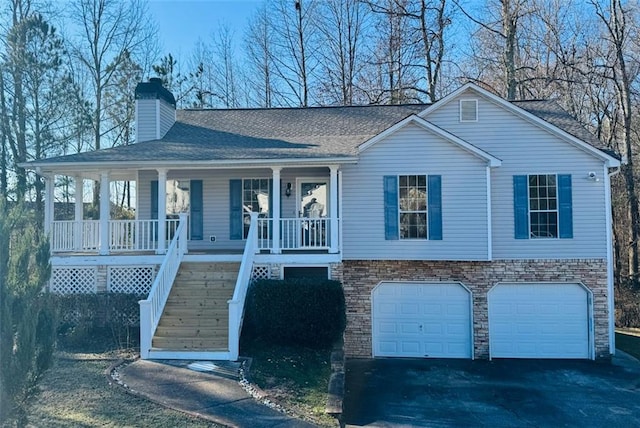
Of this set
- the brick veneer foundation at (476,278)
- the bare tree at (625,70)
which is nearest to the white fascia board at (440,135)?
the brick veneer foundation at (476,278)

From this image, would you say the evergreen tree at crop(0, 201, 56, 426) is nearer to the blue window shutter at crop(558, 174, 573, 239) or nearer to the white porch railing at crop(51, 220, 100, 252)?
the white porch railing at crop(51, 220, 100, 252)

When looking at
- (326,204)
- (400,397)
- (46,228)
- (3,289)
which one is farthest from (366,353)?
(3,289)

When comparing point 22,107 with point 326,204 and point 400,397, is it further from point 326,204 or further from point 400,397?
point 400,397

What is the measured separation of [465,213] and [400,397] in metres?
4.75

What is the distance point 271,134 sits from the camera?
14102 millimetres

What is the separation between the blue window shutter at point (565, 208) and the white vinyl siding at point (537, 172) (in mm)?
125

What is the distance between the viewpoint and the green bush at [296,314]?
9.84 meters

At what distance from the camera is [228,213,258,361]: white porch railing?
28.5 ft

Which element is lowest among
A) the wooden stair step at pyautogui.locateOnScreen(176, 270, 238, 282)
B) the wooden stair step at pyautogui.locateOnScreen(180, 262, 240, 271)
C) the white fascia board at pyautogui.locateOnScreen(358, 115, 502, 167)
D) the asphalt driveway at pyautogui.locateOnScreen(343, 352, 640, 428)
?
the asphalt driveway at pyautogui.locateOnScreen(343, 352, 640, 428)

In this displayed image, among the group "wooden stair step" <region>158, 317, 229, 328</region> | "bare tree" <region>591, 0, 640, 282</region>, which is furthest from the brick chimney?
"bare tree" <region>591, 0, 640, 282</region>

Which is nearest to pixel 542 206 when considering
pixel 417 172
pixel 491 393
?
pixel 417 172

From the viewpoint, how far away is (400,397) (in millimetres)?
8938

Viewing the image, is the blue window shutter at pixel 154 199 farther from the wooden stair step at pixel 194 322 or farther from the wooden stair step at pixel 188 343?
the wooden stair step at pixel 188 343

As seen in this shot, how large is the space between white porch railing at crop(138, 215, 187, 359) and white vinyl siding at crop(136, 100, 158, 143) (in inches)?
168
